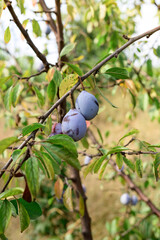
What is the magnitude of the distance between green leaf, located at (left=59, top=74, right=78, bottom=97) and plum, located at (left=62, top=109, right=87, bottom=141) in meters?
0.05

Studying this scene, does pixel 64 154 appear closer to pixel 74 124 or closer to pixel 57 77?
pixel 74 124

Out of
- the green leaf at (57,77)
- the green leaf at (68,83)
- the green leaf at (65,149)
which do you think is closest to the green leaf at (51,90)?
the green leaf at (57,77)

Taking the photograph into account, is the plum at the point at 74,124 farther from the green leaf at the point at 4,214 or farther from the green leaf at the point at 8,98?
the green leaf at the point at 8,98

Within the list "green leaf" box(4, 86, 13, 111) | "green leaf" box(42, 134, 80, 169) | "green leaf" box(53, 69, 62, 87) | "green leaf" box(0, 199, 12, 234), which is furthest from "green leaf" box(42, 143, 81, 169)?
"green leaf" box(4, 86, 13, 111)

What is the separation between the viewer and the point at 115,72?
1.94 ft

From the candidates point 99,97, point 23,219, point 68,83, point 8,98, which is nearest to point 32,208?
point 23,219

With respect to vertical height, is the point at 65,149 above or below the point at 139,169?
above

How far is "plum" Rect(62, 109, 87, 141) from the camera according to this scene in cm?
50

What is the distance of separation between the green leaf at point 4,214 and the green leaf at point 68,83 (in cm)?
25

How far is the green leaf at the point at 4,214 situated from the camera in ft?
1.32

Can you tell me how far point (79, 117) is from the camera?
51 cm

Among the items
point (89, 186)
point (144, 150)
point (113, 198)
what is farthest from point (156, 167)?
point (89, 186)

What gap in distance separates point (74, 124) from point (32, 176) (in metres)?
0.16

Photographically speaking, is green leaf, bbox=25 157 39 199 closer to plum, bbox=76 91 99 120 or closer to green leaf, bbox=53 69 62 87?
plum, bbox=76 91 99 120
